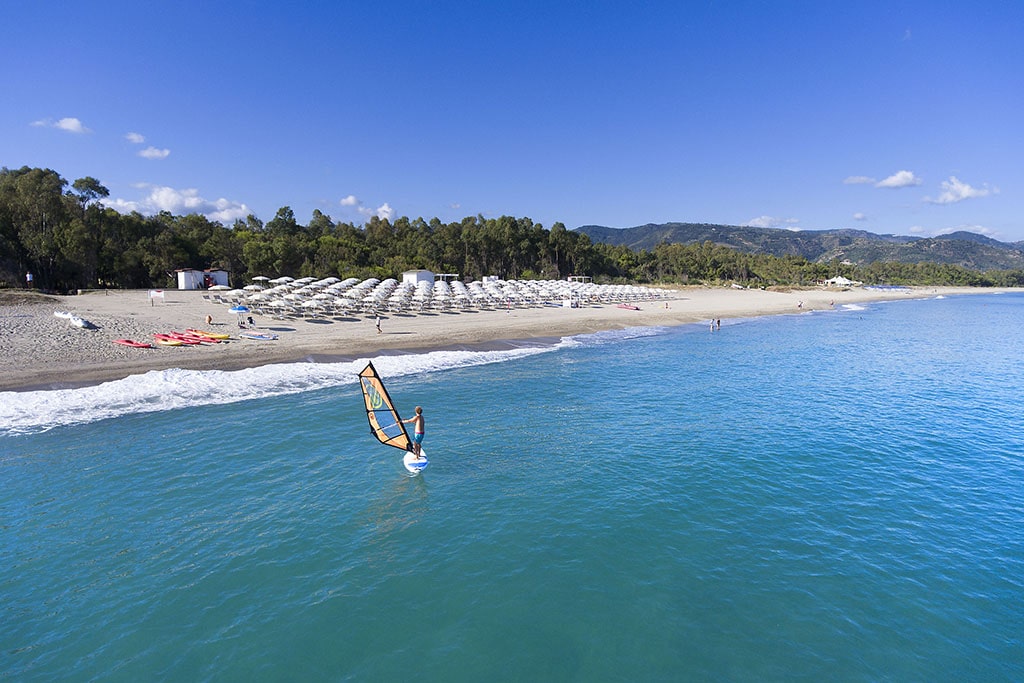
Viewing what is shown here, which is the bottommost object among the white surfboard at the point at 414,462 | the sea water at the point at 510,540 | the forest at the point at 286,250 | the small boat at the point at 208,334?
the sea water at the point at 510,540

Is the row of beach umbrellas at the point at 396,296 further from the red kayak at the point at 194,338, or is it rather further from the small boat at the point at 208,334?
the red kayak at the point at 194,338

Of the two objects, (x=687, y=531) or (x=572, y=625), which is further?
(x=687, y=531)

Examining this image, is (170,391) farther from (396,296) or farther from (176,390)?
(396,296)

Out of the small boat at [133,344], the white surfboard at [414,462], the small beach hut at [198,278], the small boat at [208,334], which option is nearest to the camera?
the white surfboard at [414,462]

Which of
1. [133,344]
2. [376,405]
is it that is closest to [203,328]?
[133,344]

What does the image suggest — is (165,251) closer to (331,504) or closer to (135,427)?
(135,427)

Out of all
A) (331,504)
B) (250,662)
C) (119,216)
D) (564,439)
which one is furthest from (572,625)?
(119,216)

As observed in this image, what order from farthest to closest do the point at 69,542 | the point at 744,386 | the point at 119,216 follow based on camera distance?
the point at 119,216
the point at 744,386
the point at 69,542

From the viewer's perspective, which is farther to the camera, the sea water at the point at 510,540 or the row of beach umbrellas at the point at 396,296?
the row of beach umbrellas at the point at 396,296

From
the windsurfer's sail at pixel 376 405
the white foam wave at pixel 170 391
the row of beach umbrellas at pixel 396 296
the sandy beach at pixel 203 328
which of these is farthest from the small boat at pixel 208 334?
the windsurfer's sail at pixel 376 405
